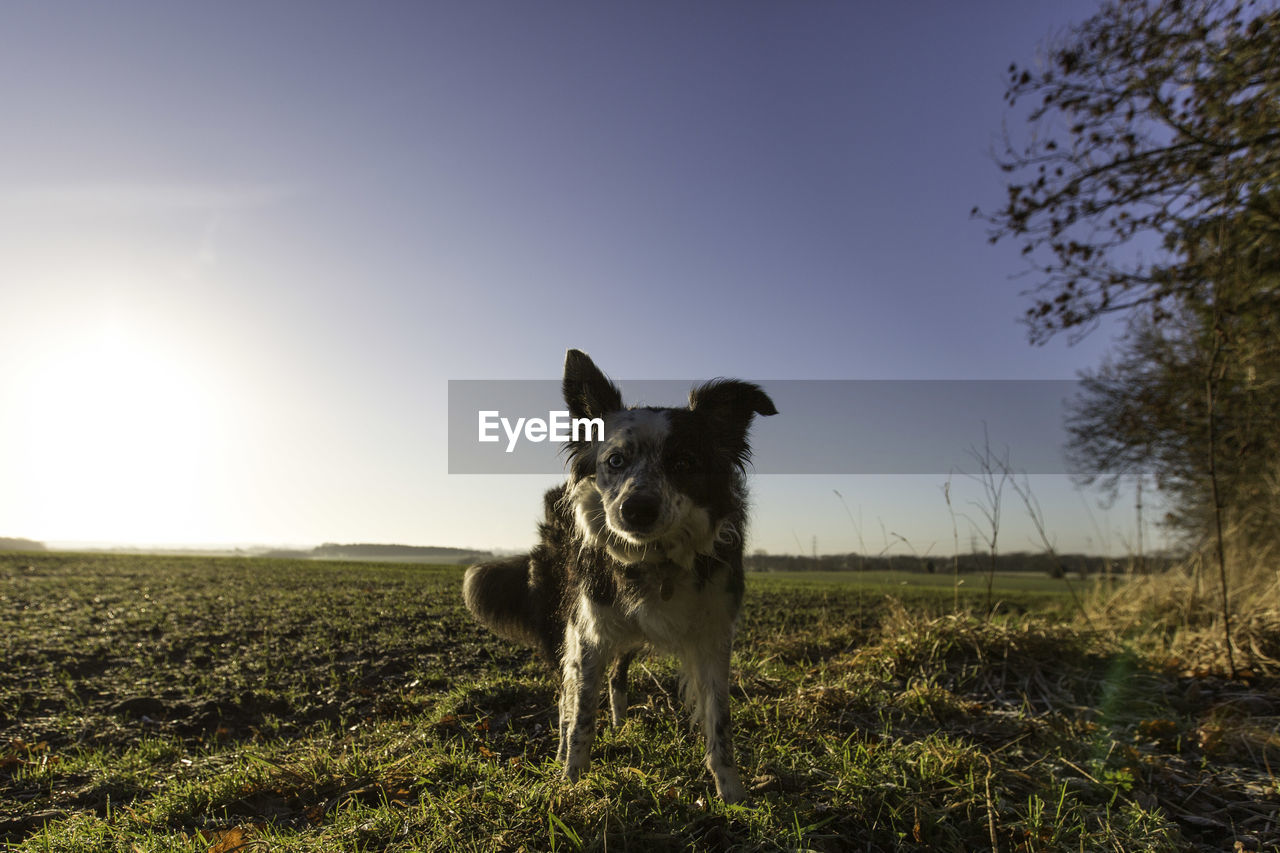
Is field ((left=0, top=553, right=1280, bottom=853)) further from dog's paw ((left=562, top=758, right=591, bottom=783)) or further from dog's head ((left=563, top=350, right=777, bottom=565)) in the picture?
dog's head ((left=563, top=350, right=777, bottom=565))

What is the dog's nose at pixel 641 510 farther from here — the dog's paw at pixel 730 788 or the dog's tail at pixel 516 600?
the dog's tail at pixel 516 600

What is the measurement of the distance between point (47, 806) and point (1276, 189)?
13844mm

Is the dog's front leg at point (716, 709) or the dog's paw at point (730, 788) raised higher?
the dog's front leg at point (716, 709)

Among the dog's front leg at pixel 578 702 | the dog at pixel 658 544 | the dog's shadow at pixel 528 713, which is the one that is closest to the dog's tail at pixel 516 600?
the dog's shadow at pixel 528 713

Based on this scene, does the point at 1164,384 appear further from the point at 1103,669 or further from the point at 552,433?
the point at 552,433

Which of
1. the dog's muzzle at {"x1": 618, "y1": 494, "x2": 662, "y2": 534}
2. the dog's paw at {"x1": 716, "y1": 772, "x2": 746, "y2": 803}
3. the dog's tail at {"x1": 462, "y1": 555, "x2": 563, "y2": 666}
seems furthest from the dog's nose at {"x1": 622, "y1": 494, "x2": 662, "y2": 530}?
the dog's tail at {"x1": 462, "y1": 555, "x2": 563, "y2": 666}

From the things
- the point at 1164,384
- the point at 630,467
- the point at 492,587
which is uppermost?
the point at 1164,384

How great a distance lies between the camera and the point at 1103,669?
18.3 ft

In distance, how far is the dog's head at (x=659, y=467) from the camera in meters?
3.28

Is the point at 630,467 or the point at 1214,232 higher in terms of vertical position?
the point at 1214,232

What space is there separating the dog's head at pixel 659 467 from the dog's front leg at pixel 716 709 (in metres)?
0.61

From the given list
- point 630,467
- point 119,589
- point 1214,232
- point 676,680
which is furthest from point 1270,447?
point 119,589

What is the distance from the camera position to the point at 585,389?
405cm

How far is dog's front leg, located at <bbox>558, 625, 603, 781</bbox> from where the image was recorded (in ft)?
11.4
